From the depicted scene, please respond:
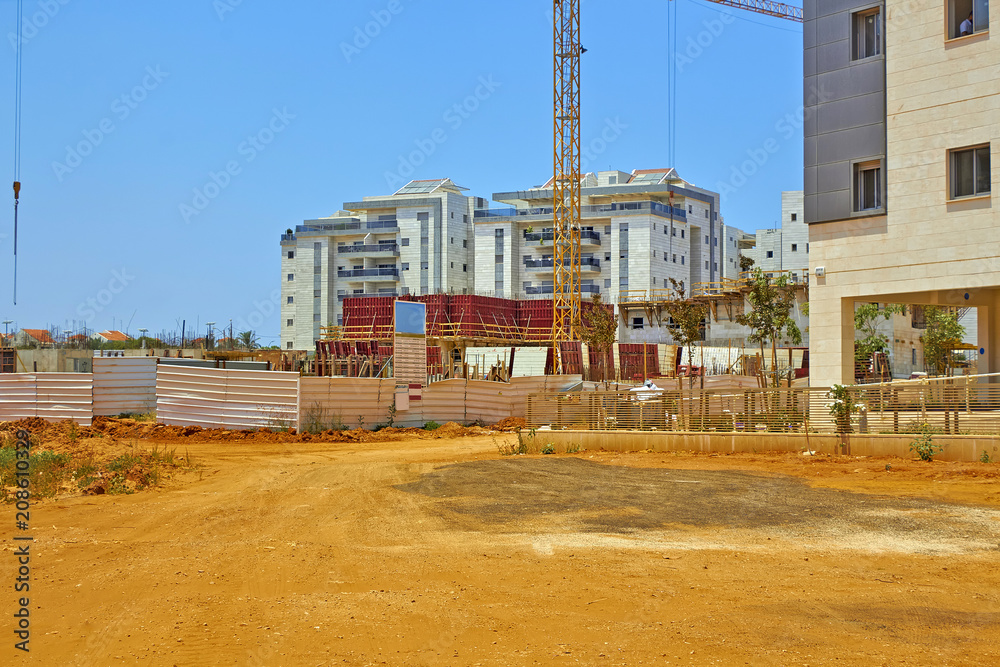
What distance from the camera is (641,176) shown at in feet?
329

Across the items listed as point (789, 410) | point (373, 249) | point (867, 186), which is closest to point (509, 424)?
point (789, 410)

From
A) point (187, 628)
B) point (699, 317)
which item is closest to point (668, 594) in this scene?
point (187, 628)

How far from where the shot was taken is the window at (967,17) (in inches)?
830

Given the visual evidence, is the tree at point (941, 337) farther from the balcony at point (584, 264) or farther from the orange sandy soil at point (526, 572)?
the balcony at point (584, 264)

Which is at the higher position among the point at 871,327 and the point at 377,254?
the point at 377,254

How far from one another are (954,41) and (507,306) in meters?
55.8

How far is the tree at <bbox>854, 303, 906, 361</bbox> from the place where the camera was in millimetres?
45969

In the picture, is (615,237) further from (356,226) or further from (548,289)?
(356,226)

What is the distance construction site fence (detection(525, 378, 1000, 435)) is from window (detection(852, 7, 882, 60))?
940 centimetres

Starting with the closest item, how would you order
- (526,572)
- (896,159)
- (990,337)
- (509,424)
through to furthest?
(526,572), (896,159), (990,337), (509,424)

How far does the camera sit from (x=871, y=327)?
51.0 meters

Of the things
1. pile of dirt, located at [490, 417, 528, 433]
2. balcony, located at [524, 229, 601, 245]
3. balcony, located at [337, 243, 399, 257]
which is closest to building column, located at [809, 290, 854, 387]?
pile of dirt, located at [490, 417, 528, 433]

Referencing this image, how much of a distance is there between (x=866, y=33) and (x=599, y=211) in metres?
67.4

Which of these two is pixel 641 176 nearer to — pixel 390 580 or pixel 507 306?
pixel 507 306
